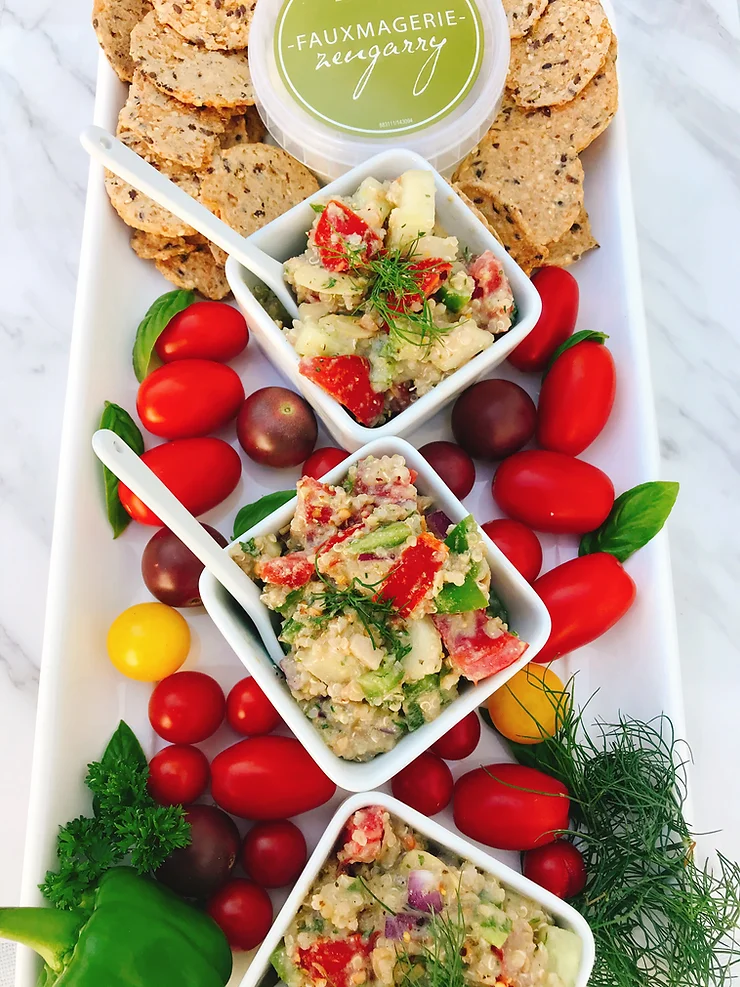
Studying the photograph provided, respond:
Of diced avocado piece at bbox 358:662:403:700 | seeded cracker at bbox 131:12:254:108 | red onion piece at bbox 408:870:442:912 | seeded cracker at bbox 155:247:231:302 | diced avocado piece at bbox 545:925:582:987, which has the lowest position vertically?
diced avocado piece at bbox 545:925:582:987

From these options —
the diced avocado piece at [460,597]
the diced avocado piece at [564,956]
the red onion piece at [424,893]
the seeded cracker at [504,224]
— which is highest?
the seeded cracker at [504,224]

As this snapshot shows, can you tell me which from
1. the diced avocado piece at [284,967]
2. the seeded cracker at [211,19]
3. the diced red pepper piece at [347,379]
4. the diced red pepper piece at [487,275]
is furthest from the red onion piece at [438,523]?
the seeded cracker at [211,19]

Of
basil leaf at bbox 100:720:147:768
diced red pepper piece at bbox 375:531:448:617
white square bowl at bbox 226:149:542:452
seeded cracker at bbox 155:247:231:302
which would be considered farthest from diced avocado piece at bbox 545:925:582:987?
seeded cracker at bbox 155:247:231:302

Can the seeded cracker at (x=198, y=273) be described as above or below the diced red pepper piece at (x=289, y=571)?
above

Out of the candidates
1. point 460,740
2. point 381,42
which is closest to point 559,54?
point 381,42

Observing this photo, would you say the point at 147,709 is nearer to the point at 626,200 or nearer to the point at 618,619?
the point at 618,619

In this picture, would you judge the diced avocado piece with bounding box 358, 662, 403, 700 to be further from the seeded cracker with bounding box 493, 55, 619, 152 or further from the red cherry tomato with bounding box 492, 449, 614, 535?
the seeded cracker with bounding box 493, 55, 619, 152

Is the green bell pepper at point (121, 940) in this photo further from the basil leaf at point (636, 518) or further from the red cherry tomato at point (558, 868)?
the basil leaf at point (636, 518)

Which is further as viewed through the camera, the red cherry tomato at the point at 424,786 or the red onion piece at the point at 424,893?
the red cherry tomato at the point at 424,786
